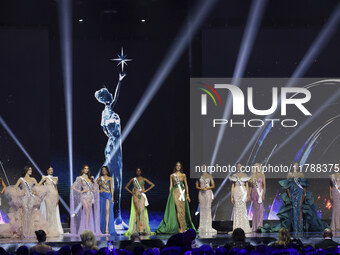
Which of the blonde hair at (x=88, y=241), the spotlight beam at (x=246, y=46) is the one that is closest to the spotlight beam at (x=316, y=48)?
the spotlight beam at (x=246, y=46)

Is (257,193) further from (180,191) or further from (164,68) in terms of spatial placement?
(164,68)

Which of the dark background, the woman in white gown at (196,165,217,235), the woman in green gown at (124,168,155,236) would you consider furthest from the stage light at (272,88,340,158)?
the woman in green gown at (124,168,155,236)

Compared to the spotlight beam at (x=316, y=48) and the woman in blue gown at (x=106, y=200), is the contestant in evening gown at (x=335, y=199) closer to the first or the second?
the spotlight beam at (x=316, y=48)

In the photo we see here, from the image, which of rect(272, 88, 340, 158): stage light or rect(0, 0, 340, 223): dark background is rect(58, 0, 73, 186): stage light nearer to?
rect(0, 0, 340, 223): dark background

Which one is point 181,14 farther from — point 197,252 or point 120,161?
point 197,252

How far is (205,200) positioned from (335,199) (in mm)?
2727

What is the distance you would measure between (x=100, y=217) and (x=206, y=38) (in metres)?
4.70

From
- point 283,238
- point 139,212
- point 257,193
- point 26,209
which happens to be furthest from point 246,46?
point 283,238

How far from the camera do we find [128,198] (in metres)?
15.8

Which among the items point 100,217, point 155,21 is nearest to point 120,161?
point 100,217

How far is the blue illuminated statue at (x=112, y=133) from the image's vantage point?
15.8 metres

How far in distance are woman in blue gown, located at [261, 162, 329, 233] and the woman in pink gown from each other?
4.53 meters

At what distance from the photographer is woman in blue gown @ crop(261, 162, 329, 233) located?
46.8ft

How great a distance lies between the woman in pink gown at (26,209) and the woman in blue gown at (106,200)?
103 cm
